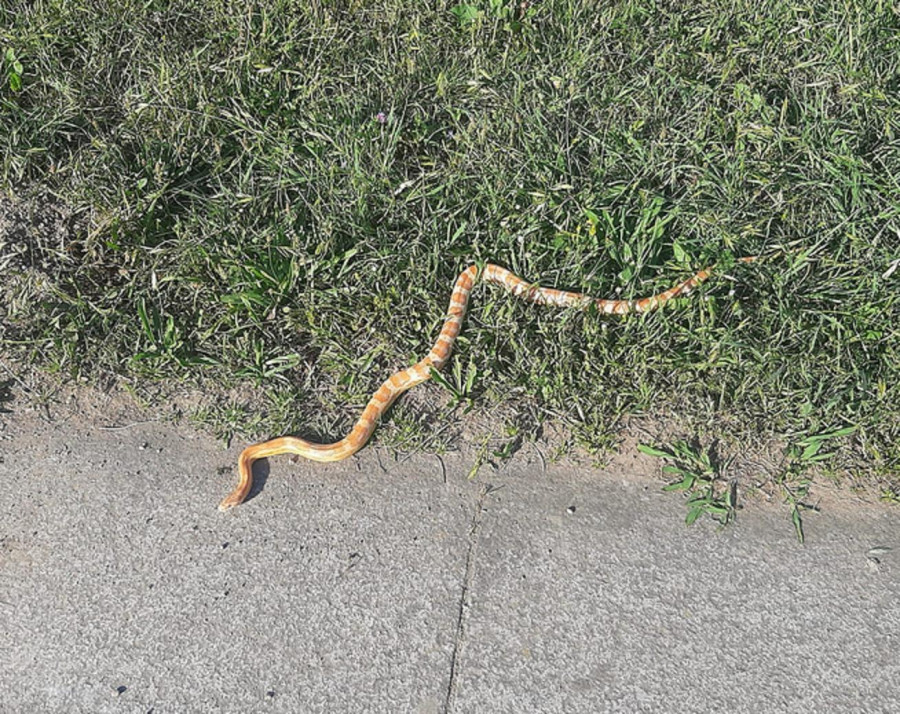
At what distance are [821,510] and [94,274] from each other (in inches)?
138

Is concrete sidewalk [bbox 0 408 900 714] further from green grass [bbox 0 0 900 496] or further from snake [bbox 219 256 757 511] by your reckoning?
green grass [bbox 0 0 900 496]

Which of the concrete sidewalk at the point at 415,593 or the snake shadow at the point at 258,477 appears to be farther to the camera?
the snake shadow at the point at 258,477

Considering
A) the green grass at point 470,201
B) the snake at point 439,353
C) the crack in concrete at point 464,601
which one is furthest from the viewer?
the green grass at point 470,201

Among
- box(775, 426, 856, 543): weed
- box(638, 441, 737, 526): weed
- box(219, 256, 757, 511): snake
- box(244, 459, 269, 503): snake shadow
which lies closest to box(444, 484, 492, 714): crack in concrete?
box(219, 256, 757, 511): snake

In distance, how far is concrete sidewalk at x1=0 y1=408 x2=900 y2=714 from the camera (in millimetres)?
2758

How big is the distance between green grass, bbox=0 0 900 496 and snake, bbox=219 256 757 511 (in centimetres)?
7

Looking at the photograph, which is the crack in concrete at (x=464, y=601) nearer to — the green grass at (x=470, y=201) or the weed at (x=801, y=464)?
the green grass at (x=470, y=201)

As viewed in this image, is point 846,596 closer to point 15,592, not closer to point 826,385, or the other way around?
point 826,385

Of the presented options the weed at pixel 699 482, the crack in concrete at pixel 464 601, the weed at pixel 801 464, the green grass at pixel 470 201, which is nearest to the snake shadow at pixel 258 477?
the green grass at pixel 470 201

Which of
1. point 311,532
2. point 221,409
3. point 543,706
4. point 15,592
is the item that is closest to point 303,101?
point 221,409

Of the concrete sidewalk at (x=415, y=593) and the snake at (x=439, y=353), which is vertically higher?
the snake at (x=439, y=353)

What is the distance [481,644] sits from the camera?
286 cm

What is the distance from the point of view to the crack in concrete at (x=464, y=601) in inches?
108

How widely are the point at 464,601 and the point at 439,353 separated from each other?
1142mm
